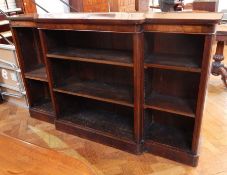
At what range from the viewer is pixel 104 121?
2.27 meters

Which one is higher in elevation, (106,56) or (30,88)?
(106,56)

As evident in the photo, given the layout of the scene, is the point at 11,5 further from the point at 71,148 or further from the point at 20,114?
the point at 71,148

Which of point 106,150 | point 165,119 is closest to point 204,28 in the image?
point 165,119

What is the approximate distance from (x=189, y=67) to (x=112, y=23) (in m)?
0.60

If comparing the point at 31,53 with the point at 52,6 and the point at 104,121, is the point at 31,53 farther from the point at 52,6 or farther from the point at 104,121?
the point at 52,6

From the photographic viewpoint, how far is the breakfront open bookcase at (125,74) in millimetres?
1601

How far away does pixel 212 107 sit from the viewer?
2709 mm

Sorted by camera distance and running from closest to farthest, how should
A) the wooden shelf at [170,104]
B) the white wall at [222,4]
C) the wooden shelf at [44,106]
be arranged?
the wooden shelf at [170,104]
the wooden shelf at [44,106]
the white wall at [222,4]

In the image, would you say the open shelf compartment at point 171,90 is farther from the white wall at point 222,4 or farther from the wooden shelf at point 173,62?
the white wall at point 222,4

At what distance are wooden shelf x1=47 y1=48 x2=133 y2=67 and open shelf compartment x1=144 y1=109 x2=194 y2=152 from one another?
0.51 meters

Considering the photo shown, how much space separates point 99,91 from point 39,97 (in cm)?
94

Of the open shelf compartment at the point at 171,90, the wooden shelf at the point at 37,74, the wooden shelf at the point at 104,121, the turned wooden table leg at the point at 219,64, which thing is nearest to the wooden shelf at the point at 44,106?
the wooden shelf at the point at 104,121

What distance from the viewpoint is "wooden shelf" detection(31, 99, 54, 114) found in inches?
99.8

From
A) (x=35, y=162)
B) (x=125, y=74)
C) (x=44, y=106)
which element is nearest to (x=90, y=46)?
(x=125, y=74)
